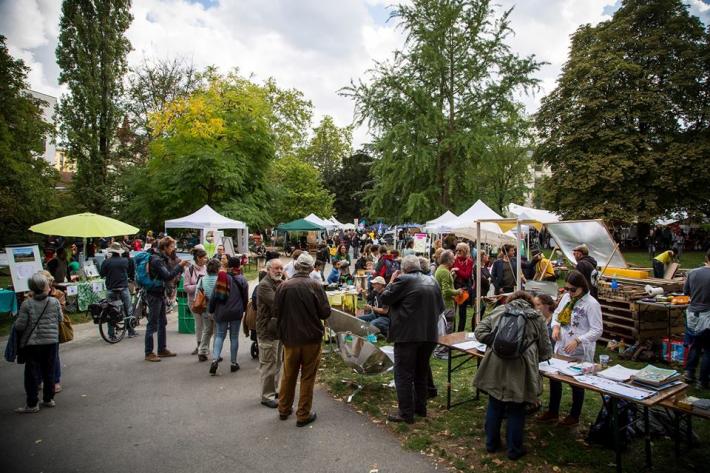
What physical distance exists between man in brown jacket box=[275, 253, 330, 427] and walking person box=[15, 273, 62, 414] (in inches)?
106

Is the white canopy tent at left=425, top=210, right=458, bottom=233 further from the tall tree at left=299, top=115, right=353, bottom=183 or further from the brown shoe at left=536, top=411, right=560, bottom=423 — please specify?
the tall tree at left=299, top=115, right=353, bottom=183

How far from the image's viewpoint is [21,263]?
9.26 metres

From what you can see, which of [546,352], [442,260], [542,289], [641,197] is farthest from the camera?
[641,197]

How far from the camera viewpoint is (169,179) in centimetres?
2055

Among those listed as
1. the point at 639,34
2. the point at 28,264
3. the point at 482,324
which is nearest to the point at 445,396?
the point at 482,324

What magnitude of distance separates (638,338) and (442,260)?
139 inches

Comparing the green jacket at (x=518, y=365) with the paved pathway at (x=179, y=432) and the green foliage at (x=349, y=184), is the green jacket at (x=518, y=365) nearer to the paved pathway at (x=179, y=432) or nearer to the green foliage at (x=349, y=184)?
the paved pathway at (x=179, y=432)

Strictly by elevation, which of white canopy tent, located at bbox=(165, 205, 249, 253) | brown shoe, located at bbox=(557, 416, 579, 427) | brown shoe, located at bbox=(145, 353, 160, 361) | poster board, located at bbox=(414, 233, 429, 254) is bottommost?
brown shoe, located at bbox=(145, 353, 160, 361)

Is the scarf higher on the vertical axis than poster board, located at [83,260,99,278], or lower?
higher

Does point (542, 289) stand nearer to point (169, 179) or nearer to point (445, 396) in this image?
point (445, 396)

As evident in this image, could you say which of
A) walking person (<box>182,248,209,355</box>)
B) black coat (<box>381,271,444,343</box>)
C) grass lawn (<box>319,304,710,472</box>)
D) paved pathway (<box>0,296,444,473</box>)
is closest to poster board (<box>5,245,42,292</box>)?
paved pathway (<box>0,296,444,473</box>)

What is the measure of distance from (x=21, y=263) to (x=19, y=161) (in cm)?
797

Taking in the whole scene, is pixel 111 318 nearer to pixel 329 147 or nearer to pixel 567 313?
pixel 567 313

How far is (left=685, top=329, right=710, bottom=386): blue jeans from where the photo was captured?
18.0 ft
